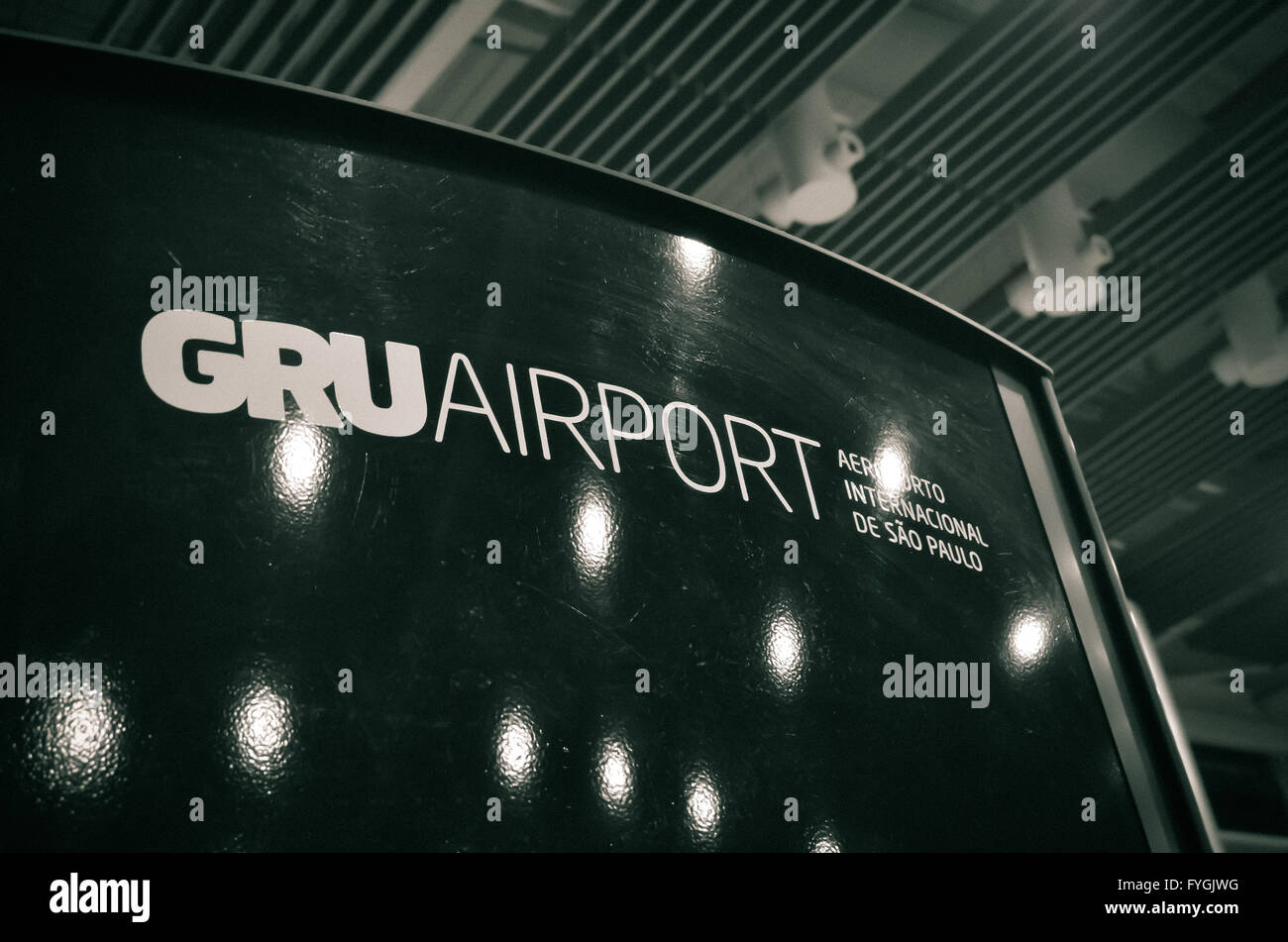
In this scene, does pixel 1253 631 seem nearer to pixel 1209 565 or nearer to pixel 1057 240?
pixel 1209 565

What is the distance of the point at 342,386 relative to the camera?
108 cm

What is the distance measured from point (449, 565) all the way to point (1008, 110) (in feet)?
15.5

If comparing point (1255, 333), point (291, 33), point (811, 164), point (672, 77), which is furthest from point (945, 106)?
point (291, 33)

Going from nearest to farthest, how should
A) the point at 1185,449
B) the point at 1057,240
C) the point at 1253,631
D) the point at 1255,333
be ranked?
the point at 1057,240
the point at 1255,333
the point at 1185,449
the point at 1253,631

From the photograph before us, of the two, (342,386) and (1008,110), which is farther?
(1008,110)

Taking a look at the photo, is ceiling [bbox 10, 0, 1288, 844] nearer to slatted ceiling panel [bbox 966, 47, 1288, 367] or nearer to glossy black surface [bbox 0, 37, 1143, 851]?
slatted ceiling panel [bbox 966, 47, 1288, 367]

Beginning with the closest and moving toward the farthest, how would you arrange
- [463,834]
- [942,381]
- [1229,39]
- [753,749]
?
[463,834] < [753,749] < [942,381] < [1229,39]

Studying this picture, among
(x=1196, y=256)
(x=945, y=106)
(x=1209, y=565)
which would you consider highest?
(x=945, y=106)

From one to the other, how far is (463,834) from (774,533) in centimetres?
52

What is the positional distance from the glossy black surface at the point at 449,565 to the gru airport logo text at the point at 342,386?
0.04ft

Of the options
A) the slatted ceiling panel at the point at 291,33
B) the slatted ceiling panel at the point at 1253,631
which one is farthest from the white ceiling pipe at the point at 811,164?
the slatted ceiling panel at the point at 1253,631

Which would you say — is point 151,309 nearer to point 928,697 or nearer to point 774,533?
point 774,533

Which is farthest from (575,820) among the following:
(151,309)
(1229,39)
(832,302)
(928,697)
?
(1229,39)

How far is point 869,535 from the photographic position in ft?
4.48
